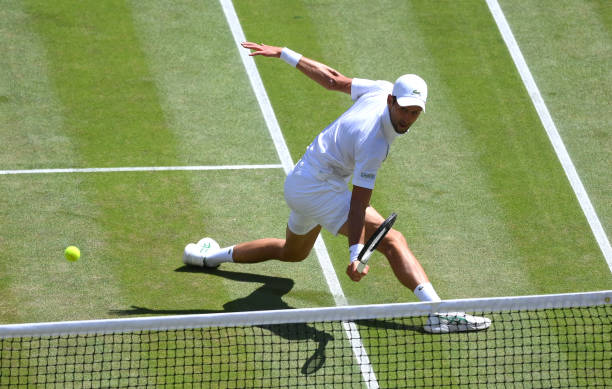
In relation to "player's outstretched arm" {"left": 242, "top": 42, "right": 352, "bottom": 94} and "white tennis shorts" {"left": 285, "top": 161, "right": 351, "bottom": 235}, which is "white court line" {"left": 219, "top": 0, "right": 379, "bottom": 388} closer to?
"white tennis shorts" {"left": 285, "top": 161, "right": 351, "bottom": 235}

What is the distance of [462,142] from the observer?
11.6 metres

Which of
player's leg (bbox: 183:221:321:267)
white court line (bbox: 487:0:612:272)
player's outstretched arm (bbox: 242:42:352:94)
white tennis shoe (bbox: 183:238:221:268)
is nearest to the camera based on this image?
player's outstretched arm (bbox: 242:42:352:94)

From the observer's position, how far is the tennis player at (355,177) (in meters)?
8.06

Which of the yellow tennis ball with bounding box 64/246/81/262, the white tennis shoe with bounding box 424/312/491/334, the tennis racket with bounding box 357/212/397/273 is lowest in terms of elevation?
the yellow tennis ball with bounding box 64/246/81/262

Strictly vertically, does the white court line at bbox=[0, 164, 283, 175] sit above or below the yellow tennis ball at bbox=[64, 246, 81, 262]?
below

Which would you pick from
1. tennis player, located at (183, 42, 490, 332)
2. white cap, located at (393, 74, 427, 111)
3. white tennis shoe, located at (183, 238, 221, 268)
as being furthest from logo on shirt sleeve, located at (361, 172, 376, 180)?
white tennis shoe, located at (183, 238, 221, 268)

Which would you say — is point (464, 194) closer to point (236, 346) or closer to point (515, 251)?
point (515, 251)

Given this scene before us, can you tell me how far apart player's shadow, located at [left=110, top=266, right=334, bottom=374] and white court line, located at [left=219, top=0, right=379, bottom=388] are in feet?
0.93

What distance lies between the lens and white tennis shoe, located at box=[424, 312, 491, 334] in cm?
852

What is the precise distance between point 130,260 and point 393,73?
4.65m

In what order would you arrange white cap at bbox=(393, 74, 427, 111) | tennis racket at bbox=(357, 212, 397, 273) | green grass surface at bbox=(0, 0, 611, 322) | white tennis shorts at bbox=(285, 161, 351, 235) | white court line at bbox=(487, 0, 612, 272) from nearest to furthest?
tennis racket at bbox=(357, 212, 397, 273) < white cap at bbox=(393, 74, 427, 111) < white tennis shorts at bbox=(285, 161, 351, 235) < green grass surface at bbox=(0, 0, 611, 322) < white court line at bbox=(487, 0, 612, 272)

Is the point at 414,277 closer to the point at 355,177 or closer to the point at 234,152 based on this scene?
the point at 355,177

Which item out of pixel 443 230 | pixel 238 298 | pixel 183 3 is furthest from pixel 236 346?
pixel 183 3

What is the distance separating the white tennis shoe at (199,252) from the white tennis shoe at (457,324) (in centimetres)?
216
